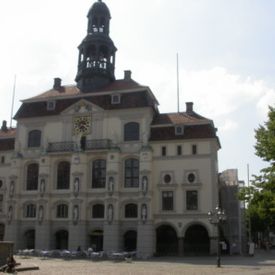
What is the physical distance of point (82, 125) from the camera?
55875mm

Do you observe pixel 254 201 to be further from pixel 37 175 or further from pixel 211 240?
pixel 37 175

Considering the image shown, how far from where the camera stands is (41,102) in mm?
59062

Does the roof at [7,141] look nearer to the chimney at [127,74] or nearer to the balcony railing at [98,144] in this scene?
the balcony railing at [98,144]

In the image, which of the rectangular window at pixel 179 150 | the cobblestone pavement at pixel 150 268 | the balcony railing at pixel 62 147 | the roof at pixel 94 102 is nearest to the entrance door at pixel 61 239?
the balcony railing at pixel 62 147

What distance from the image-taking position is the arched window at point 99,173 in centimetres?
5403

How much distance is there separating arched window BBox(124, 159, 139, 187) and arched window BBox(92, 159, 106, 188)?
273 cm

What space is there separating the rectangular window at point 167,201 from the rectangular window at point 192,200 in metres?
1.78

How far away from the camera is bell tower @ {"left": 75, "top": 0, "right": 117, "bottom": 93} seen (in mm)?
58844

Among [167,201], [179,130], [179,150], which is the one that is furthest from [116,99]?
[167,201]

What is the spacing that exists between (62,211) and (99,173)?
6.27 m

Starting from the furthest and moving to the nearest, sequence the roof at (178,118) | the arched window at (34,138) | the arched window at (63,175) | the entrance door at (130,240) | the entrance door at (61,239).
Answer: the arched window at (34,138)
the arched window at (63,175)
the entrance door at (61,239)
the roof at (178,118)
the entrance door at (130,240)

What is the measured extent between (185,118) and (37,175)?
19.3 metres

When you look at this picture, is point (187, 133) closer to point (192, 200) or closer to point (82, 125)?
point (192, 200)

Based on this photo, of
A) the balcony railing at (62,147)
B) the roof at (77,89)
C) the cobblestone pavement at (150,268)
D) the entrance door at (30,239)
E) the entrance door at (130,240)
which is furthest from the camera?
the roof at (77,89)
